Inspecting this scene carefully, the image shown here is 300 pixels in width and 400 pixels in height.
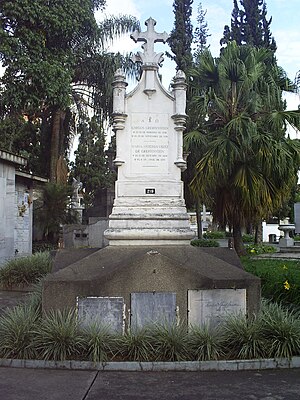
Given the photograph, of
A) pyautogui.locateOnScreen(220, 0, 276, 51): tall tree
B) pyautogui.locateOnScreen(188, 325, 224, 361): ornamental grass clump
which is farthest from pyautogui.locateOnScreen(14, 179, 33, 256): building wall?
pyautogui.locateOnScreen(220, 0, 276, 51): tall tree

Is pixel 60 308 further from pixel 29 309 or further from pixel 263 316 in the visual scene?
pixel 263 316

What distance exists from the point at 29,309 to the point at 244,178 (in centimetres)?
827

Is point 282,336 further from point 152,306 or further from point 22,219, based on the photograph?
point 22,219

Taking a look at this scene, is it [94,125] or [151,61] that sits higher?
[94,125]

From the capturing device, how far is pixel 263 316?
22.1ft

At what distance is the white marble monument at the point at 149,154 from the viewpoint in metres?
8.48

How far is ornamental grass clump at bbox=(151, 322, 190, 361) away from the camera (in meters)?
6.12

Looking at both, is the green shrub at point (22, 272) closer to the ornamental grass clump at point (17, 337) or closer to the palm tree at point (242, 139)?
the palm tree at point (242, 139)

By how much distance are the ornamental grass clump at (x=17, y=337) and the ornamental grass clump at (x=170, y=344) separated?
4.93ft

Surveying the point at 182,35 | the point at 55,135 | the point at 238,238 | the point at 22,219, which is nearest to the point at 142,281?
the point at 238,238

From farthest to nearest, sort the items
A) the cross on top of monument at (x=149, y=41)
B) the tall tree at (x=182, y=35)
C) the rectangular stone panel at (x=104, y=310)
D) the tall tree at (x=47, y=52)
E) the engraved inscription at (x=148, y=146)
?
1. the tall tree at (x=182, y=35)
2. the tall tree at (x=47, y=52)
3. the cross on top of monument at (x=149, y=41)
4. the engraved inscription at (x=148, y=146)
5. the rectangular stone panel at (x=104, y=310)

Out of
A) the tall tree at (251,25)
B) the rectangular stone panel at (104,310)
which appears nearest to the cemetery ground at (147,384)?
the rectangular stone panel at (104,310)

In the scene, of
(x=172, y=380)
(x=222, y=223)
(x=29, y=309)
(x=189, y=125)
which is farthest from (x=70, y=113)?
(x=172, y=380)

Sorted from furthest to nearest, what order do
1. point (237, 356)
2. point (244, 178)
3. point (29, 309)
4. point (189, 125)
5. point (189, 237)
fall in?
point (189, 125)
point (244, 178)
point (189, 237)
point (29, 309)
point (237, 356)
